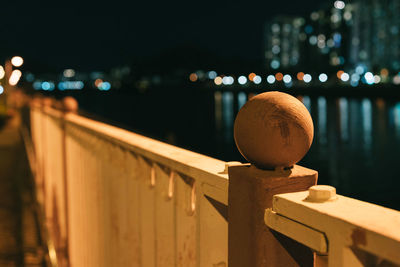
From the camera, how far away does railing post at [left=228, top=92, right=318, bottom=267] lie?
1.38 meters

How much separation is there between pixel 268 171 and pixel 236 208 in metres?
0.17

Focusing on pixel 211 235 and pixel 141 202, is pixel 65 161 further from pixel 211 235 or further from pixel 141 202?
pixel 211 235

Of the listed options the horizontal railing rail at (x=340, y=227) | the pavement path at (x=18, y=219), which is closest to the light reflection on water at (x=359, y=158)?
the pavement path at (x=18, y=219)

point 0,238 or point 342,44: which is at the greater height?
point 342,44

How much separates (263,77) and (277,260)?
550 feet

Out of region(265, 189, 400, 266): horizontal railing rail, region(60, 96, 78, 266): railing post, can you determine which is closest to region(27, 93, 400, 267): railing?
region(265, 189, 400, 266): horizontal railing rail

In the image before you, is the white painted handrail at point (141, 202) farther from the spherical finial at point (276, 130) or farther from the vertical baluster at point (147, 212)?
the spherical finial at point (276, 130)

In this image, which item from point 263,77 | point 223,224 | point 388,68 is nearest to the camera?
point 223,224

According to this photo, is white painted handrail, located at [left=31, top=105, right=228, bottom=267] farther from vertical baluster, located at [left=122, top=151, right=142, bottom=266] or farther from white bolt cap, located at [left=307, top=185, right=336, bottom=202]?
white bolt cap, located at [left=307, top=185, right=336, bottom=202]

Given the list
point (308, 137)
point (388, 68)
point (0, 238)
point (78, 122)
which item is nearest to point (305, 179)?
point (308, 137)

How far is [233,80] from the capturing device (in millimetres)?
175125

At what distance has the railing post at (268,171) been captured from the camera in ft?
4.51

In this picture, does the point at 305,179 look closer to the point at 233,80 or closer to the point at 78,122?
the point at 78,122

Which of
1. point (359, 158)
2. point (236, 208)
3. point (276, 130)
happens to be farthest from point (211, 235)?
point (359, 158)
